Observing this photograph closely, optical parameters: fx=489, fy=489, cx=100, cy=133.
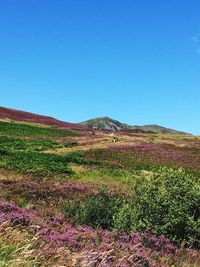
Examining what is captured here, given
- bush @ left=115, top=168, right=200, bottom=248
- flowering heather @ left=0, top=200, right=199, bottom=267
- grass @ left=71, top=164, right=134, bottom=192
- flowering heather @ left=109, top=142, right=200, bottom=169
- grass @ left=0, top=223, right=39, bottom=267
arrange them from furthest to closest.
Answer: flowering heather @ left=109, top=142, right=200, bottom=169, grass @ left=71, top=164, right=134, bottom=192, bush @ left=115, top=168, right=200, bottom=248, flowering heather @ left=0, top=200, right=199, bottom=267, grass @ left=0, top=223, right=39, bottom=267

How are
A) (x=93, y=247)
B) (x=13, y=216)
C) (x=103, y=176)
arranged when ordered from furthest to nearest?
(x=103, y=176) → (x=13, y=216) → (x=93, y=247)

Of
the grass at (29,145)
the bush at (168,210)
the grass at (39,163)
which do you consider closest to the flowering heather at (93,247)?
the bush at (168,210)

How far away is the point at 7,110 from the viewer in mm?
96188

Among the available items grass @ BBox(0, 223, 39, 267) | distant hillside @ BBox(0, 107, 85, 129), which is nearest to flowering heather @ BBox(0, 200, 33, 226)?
grass @ BBox(0, 223, 39, 267)

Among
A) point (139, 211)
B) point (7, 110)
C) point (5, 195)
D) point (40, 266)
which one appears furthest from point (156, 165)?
point (7, 110)

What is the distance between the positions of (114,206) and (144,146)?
37.2m

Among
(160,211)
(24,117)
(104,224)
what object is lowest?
(104,224)

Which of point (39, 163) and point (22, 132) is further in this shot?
point (22, 132)

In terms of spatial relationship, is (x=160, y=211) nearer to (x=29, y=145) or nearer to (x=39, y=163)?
(x=39, y=163)

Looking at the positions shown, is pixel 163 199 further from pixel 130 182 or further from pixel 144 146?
pixel 144 146

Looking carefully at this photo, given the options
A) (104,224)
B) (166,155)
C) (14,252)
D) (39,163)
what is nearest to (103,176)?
(39,163)

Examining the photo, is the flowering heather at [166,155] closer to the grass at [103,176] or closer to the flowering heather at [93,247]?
the grass at [103,176]

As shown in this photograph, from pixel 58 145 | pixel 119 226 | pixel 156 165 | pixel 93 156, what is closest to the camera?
pixel 119 226

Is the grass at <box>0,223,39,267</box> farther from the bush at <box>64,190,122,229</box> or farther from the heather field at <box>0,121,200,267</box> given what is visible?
the bush at <box>64,190,122,229</box>
